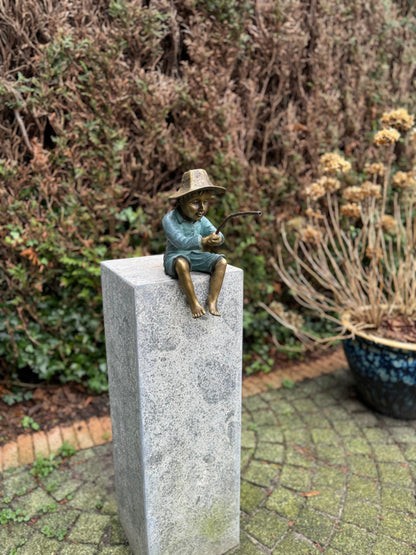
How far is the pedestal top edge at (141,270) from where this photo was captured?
5.91ft

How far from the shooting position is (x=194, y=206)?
184 centimetres

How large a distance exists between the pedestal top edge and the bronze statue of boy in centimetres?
7

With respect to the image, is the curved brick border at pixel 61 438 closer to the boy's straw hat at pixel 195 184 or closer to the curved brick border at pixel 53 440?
the curved brick border at pixel 53 440

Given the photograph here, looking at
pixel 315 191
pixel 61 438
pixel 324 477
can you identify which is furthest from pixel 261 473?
pixel 315 191

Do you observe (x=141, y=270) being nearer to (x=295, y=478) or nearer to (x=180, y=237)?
(x=180, y=237)

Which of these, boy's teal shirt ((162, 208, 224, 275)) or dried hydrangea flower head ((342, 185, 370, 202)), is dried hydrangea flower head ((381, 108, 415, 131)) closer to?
dried hydrangea flower head ((342, 185, 370, 202))

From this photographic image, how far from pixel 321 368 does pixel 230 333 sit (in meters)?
2.67

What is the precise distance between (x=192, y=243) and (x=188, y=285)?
20cm

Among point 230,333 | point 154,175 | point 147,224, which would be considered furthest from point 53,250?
point 230,333

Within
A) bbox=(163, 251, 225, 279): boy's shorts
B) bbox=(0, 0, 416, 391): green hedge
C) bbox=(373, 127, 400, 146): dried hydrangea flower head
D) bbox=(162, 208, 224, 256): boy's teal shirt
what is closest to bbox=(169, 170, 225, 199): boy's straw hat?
bbox=(162, 208, 224, 256): boy's teal shirt

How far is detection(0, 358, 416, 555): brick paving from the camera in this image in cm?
232

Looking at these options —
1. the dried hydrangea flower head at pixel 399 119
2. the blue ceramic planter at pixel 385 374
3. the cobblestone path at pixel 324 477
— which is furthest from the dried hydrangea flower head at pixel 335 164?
the cobblestone path at pixel 324 477

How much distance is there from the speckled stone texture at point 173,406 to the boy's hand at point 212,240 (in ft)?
0.53

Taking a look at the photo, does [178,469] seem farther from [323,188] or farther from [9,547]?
[323,188]
